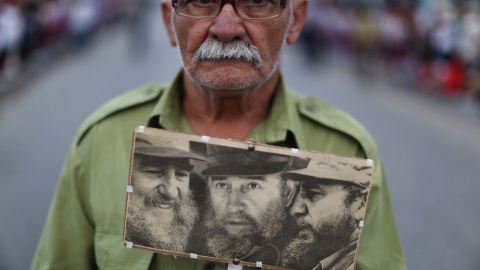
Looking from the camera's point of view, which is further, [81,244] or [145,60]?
[145,60]

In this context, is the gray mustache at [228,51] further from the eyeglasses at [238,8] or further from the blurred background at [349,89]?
the blurred background at [349,89]

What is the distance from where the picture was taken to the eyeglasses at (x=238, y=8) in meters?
1.82

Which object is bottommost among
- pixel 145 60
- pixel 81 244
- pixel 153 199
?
pixel 145 60

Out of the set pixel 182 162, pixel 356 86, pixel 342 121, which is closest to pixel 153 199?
pixel 182 162

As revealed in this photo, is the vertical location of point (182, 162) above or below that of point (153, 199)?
above

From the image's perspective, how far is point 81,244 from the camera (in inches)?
80.1

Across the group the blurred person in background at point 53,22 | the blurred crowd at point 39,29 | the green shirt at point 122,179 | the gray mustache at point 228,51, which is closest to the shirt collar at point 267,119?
the green shirt at point 122,179

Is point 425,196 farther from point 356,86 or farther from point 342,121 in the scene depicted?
point 356,86

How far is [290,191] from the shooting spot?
5.37 feet

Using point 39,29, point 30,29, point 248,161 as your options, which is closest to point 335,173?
point 248,161

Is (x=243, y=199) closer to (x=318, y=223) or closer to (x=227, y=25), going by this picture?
(x=318, y=223)

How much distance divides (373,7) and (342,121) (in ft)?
56.2

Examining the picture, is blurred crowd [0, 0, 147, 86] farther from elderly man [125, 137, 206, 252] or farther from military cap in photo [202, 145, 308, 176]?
military cap in photo [202, 145, 308, 176]

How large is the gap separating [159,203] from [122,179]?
1.25ft
